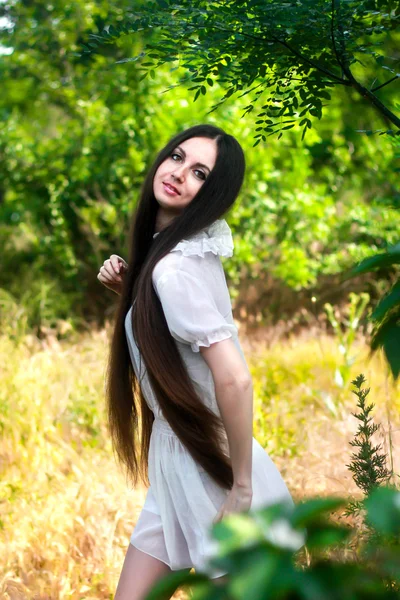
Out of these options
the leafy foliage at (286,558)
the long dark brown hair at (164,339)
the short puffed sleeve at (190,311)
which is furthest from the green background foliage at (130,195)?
the leafy foliage at (286,558)

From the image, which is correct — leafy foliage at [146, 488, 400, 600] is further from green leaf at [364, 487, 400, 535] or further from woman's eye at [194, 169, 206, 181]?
woman's eye at [194, 169, 206, 181]

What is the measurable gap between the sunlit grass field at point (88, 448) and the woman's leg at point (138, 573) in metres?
0.86

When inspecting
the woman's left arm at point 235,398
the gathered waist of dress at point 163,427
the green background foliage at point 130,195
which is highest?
the woman's left arm at point 235,398

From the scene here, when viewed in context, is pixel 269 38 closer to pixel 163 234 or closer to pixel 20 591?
pixel 163 234

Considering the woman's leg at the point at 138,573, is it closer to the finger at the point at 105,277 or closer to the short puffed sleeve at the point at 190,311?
the short puffed sleeve at the point at 190,311

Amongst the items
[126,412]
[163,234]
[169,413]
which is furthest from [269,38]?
[126,412]

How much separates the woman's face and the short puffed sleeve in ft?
1.12

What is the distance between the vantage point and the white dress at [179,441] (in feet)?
6.02

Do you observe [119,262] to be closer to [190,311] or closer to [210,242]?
[210,242]

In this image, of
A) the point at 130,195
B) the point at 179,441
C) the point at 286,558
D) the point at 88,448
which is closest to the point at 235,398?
the point at 179,441

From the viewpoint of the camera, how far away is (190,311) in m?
1.82

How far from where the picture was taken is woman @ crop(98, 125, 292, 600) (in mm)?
1815

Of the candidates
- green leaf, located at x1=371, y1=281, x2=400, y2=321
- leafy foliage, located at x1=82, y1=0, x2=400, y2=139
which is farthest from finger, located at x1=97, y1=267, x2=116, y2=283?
green leaf, located at x1=371, y1=281, x2=400, y2=321

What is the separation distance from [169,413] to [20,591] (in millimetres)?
1382
